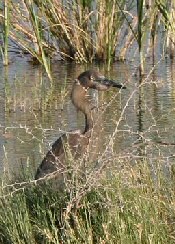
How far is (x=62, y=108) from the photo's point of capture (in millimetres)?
11406

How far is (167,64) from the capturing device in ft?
46.7

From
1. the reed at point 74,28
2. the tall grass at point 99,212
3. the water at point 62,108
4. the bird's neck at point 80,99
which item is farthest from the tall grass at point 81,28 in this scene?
the tall grass at point 99,212

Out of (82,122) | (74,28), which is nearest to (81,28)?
(74,28)

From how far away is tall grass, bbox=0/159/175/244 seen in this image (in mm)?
5312

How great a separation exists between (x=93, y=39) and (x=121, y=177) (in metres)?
8.91

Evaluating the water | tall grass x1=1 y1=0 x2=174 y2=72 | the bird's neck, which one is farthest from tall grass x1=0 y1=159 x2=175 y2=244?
tall grass x1=1 y1=0 x2=174 y2=72

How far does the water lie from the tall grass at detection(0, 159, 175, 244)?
2341 millimetres

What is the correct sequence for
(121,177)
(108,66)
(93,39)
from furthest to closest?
(93,39), (108,66), (121,177)

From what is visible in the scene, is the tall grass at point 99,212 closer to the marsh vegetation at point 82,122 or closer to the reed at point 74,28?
the marsh vegetation at point 82,122

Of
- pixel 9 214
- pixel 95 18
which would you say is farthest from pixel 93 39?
pixel 9 214

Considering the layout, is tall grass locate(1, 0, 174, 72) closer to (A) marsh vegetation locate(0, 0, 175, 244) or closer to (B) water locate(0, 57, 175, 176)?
(A) marsh vegetation locate(0, 0, 175, 244)

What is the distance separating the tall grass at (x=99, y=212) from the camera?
5312mm

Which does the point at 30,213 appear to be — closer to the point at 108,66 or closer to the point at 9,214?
the point at 9,214

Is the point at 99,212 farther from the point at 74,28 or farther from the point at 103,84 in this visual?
the point at 74,28
